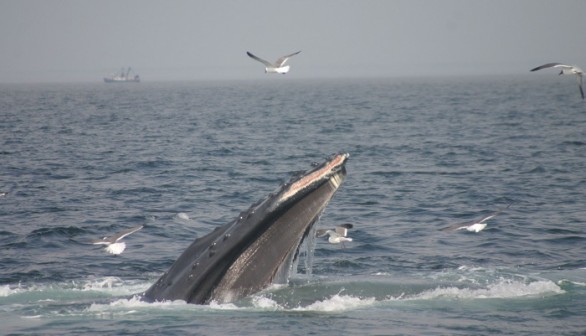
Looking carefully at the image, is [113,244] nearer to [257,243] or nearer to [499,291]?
[499,291]

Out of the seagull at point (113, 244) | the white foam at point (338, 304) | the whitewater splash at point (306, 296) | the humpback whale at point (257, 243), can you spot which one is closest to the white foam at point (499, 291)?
the whitewater splash at point (306, 296)

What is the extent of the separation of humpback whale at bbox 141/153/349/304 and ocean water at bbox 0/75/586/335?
0.32 metres

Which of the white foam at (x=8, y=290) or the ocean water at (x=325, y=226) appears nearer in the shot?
the ocean water at (x=325, y=226)

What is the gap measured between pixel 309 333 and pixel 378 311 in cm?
114

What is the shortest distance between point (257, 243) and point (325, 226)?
11.4m

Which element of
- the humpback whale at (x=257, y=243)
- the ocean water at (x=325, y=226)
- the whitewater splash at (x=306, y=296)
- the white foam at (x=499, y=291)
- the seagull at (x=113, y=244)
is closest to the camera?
the humpback whale at (x=257, y=243)

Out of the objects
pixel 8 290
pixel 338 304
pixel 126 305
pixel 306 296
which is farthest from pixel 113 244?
pixel 338 304

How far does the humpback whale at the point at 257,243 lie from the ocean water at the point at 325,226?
0.32 meters

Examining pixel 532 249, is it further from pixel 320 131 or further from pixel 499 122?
pixel 499 122

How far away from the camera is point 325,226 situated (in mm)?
20438

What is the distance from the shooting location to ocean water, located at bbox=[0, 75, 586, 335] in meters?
10.2

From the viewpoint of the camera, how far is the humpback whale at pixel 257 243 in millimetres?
8977

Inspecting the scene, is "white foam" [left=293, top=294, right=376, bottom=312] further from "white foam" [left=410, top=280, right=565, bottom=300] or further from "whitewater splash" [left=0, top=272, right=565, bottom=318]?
"white foam" [left=410, top=280, right=565, bottom=300]

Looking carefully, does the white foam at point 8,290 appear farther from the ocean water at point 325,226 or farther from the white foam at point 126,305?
the white foam at point 126,305
